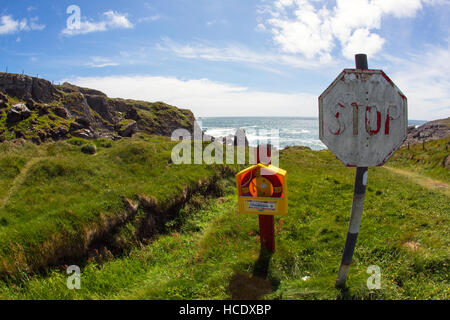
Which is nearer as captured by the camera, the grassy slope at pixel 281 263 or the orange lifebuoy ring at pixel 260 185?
the grassy slope at pixel 281 263

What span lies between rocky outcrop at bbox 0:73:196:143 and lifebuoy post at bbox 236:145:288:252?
194 feet

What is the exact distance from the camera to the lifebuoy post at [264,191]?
18.4ft

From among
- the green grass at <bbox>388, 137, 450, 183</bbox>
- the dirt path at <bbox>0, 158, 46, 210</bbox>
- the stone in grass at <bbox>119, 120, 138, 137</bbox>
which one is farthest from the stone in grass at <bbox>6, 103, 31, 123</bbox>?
the green grass at <bbox>388, 137, 450, 183</bbox>

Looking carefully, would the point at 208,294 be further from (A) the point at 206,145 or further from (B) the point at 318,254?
(A) the point at 206,145

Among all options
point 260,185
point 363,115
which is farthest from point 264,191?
point 363,115

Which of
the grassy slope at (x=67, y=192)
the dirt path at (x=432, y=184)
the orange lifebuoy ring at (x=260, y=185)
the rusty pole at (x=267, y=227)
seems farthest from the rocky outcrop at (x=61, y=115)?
the rusty pole at (x=267, y=227)

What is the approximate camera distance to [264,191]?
5.69 meters

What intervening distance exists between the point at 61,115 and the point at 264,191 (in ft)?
252

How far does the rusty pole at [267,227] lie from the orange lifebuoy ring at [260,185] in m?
0.47

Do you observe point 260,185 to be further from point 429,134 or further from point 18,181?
point 429,134

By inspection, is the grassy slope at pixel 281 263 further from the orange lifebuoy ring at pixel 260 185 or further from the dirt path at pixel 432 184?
the dirt path at pixel 432 184

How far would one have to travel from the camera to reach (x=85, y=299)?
5.06 meters
